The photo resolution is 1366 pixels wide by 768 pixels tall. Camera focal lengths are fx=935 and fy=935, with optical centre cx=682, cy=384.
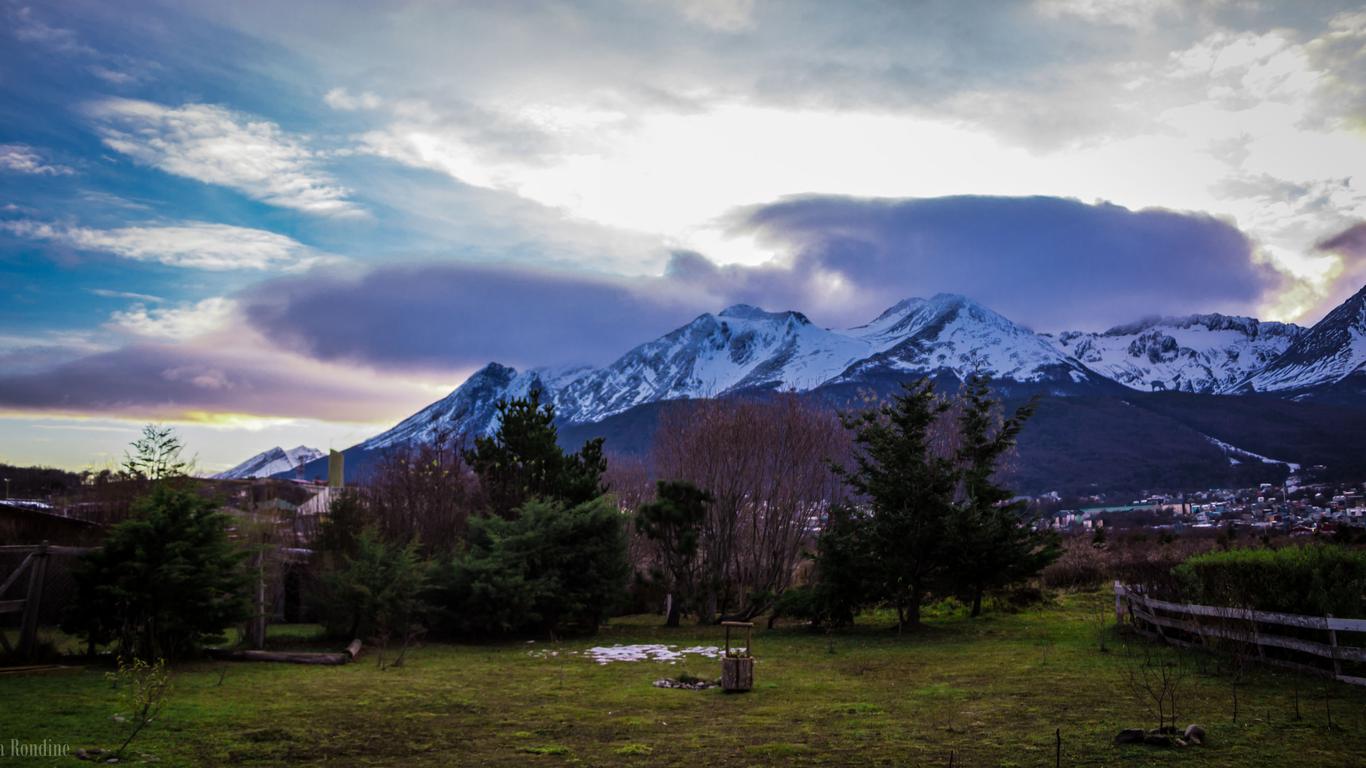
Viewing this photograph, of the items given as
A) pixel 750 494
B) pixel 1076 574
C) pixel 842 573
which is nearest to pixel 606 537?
pixel 750 494

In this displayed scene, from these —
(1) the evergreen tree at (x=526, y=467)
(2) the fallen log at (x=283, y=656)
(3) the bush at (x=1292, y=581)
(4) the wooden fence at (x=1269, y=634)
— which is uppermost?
(1) the evergreen tree at (x=526, y=467)

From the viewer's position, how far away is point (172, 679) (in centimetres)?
1366

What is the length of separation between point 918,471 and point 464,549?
11.9m

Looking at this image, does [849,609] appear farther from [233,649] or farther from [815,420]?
[233,649]

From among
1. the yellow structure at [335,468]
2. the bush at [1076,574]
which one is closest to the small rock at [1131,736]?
the bush at [1076,574]

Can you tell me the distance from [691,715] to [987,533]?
12879 mm

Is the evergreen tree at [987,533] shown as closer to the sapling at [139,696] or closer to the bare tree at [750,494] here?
the bare tree at [750,494]

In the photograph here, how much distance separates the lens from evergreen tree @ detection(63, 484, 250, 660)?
1529 cm

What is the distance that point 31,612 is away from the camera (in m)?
14.4

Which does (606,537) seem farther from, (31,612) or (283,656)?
(31,612)

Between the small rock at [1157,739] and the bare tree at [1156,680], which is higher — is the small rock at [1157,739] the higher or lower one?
the higher one

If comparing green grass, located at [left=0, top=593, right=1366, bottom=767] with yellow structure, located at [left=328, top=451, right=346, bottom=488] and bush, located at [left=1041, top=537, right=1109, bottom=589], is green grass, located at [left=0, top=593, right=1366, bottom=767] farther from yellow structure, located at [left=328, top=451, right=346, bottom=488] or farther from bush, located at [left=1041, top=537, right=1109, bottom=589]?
yellow structure, located at [left=328, top=451, right=346, bottom=488]

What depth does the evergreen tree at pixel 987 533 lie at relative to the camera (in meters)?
22.4

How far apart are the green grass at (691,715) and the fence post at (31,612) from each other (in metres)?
1.14
